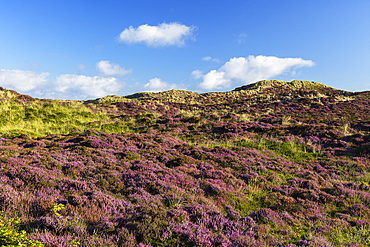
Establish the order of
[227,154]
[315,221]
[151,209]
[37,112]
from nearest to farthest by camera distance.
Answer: [151,209]
[315,221]
[227,154]
[37,112]

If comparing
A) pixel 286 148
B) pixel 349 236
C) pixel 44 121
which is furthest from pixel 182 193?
pixel 44 121

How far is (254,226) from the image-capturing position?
17.2ft

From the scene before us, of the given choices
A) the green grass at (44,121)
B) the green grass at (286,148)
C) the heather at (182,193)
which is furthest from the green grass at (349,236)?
the green grass at (44,121)

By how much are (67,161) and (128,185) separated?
3.73m

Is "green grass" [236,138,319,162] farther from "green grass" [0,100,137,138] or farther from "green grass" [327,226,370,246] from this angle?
"green grass" [0,100,137,138]

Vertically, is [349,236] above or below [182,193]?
below

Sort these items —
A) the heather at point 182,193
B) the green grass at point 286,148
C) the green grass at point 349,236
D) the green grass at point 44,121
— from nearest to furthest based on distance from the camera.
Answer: the heather at point 182,193
the green grass at point 349,236
the green grass at point 286,148
the green grass at point 44,121

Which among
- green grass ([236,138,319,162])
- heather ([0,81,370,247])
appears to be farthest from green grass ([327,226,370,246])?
green grass ([236,138,319,162])

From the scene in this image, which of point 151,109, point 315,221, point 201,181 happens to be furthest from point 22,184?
point 151,109

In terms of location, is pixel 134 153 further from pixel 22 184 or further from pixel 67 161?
pixel 22 184

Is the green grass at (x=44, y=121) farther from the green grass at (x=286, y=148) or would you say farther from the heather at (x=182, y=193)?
the green grass at (x=286, y=148)

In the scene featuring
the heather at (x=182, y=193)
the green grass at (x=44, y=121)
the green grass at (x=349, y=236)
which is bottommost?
the green grass at (x=349, y=236)

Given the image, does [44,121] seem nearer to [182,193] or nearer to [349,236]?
[182,193]

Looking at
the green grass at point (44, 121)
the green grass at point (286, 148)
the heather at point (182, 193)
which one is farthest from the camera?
the green grass at point (44, 121)
